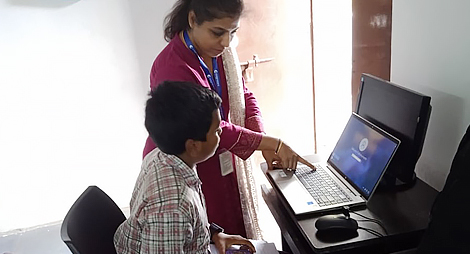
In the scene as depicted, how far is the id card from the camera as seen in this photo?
137 cm

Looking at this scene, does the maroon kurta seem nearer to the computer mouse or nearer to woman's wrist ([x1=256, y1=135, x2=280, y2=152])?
woman's wrist ([x1=256, y1=135, x2=280, y2=152])

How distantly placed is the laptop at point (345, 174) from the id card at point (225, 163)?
0.47 feet

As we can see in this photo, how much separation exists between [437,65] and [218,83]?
682 millimetres

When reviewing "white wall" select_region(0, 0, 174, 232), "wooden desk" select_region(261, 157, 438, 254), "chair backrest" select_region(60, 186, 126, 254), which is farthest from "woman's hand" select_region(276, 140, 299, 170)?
"white wall" select_region(0, 0, 174, 232)

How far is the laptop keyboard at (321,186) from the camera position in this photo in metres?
1.13

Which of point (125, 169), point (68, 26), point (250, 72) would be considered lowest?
point (125, 169)

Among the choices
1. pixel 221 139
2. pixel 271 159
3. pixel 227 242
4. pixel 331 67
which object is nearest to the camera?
pixel 227 242

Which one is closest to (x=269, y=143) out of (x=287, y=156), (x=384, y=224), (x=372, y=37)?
(x=287, y=156)

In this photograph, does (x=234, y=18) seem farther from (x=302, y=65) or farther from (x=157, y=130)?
(x=302, y=65)

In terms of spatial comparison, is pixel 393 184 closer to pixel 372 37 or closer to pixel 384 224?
pixel 384 224

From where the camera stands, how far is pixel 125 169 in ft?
7.94

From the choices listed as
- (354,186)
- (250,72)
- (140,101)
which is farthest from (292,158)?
(140,101)

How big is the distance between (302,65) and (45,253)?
1.74 meters

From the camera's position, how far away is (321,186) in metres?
1.21
